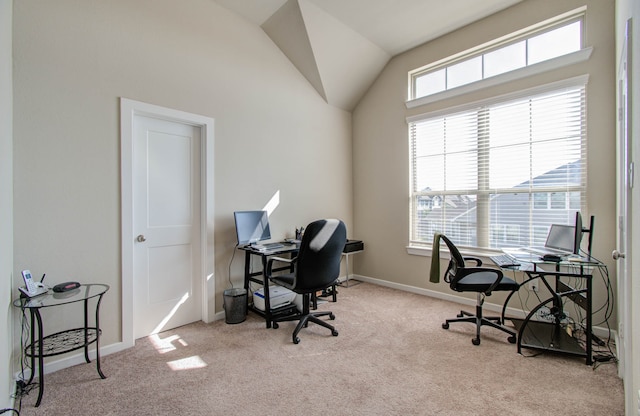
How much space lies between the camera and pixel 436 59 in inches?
154

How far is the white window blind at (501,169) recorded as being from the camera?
2.97 m

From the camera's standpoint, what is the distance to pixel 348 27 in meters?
3.73

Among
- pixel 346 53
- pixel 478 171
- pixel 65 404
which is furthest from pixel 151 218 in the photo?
pixel 478 171

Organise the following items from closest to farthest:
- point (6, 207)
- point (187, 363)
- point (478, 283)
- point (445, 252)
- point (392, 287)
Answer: point (6, 207)
point (187, 363)
point (478, 283)
point (445, 252)
point (392, 287)

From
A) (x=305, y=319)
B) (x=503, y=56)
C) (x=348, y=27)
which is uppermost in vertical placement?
(x=348, y=27)

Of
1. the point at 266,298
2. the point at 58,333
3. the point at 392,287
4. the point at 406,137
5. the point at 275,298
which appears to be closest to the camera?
the point at 58,333

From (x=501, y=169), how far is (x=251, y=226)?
294cm

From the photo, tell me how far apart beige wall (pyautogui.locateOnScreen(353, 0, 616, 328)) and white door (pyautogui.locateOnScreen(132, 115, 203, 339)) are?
2.59m

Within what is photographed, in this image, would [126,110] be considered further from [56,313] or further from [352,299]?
[352,299]

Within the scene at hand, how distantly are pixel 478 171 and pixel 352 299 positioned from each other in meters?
2.25

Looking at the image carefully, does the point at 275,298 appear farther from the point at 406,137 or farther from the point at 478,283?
the point at 406,137

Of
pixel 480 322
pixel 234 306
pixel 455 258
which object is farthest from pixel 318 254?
pixel 480 322

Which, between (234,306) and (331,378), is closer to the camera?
(331,378)

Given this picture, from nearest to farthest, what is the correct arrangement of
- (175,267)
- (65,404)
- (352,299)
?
(65,404) < (175,267) < (352,299)
